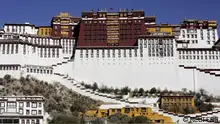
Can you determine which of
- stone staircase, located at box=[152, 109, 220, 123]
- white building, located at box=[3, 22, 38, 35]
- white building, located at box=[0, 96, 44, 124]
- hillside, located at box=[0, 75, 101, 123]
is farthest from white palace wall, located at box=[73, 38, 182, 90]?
white building, located at box=[0, 96, 44, 124]

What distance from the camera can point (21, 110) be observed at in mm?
56969

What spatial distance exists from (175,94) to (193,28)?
71.2ft

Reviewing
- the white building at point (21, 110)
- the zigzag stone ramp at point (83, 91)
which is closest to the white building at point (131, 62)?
→ the zigzag stone ramp at point (83, 91)

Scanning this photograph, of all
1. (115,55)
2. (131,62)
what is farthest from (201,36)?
(115,55)

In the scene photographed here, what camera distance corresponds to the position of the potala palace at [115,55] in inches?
3125

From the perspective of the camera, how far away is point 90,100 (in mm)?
71750

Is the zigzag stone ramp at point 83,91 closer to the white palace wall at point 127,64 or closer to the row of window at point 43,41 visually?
the white palace wall at point 127,64

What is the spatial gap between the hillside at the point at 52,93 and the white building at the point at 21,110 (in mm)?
5733

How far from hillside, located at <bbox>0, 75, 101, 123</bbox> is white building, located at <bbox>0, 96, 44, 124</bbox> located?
5733 mm

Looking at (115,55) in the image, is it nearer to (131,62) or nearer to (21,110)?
(131,62)

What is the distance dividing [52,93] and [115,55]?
53.1 ft

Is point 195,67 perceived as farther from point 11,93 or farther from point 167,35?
point 11,93

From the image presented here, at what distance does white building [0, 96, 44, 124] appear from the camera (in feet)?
184

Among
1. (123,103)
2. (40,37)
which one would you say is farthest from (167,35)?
(40,37)
